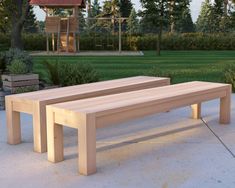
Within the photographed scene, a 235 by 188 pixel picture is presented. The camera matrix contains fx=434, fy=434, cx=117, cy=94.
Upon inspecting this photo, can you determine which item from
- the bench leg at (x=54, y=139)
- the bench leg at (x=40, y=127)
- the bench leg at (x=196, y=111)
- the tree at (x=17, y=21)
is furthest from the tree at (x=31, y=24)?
the bench leg at (x=54, y=139)

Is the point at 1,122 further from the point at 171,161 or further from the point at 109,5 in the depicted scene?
the point at 109,5

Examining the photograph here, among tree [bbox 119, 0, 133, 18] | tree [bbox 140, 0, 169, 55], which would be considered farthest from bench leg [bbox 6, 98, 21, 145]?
tree [bbox 119, 0, 133, 18]

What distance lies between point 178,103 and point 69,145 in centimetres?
125

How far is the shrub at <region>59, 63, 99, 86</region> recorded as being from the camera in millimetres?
8180

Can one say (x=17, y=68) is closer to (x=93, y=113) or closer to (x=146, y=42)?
(x=93, y=113)

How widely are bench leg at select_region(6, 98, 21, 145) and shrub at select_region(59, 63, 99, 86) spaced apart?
3.49m

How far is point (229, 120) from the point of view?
566cm

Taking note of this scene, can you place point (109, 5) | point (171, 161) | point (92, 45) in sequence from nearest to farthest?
1. point (171, 161)
2. point (92, 45)
3. point (109, 5)

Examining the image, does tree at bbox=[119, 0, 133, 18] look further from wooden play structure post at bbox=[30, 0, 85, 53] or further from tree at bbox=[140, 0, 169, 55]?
tree at bbox=[140, 0, 169, 55]

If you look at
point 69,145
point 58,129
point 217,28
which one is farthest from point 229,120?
point 217,28

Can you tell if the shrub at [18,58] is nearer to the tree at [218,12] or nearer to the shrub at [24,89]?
the shrub at [24,89]

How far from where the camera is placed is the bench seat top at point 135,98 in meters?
3.90

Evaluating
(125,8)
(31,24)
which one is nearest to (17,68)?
(125,8)

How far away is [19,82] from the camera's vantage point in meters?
7.23
